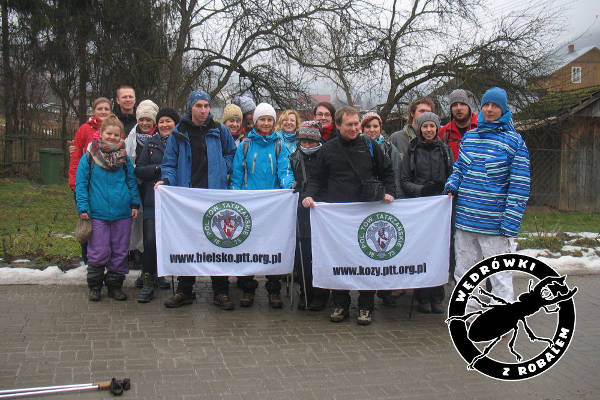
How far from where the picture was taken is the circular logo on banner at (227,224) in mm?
5938

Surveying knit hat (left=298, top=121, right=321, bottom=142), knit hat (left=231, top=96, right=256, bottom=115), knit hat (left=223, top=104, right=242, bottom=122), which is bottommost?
knit hat (left=298, top=121, right=321, bottom=142)

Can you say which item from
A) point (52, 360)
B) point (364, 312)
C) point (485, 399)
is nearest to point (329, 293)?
point (364, 312)

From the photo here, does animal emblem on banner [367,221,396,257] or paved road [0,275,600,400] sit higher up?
animal emblem on banner [367,221,396,257]

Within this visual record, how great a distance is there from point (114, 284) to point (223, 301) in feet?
4.11

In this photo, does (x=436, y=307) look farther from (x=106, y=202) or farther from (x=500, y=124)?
(x=106, y=202)

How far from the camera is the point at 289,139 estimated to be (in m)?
6.35

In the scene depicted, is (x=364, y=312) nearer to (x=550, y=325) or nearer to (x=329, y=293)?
(x=329, y=293)

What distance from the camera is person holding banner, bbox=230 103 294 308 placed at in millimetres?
6145

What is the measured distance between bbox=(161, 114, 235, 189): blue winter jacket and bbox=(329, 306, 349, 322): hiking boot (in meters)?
1.78

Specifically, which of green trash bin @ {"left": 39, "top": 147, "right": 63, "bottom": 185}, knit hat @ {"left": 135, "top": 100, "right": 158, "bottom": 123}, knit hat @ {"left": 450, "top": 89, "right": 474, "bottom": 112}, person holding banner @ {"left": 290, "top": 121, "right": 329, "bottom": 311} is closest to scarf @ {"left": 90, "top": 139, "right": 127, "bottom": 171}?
knit hat @ {"left": 135, "top": 100, "right": 158, "bottom": 123}

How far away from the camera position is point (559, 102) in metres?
17.6

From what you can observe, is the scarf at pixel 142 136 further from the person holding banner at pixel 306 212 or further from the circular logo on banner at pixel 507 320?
the circular logo on banner at pixel 507 320

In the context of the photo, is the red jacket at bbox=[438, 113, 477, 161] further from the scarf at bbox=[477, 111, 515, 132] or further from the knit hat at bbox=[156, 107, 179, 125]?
the knit hat at bbox=[156, 107, 179, 125]

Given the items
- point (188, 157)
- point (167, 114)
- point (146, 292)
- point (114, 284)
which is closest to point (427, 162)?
point (188, 157)
